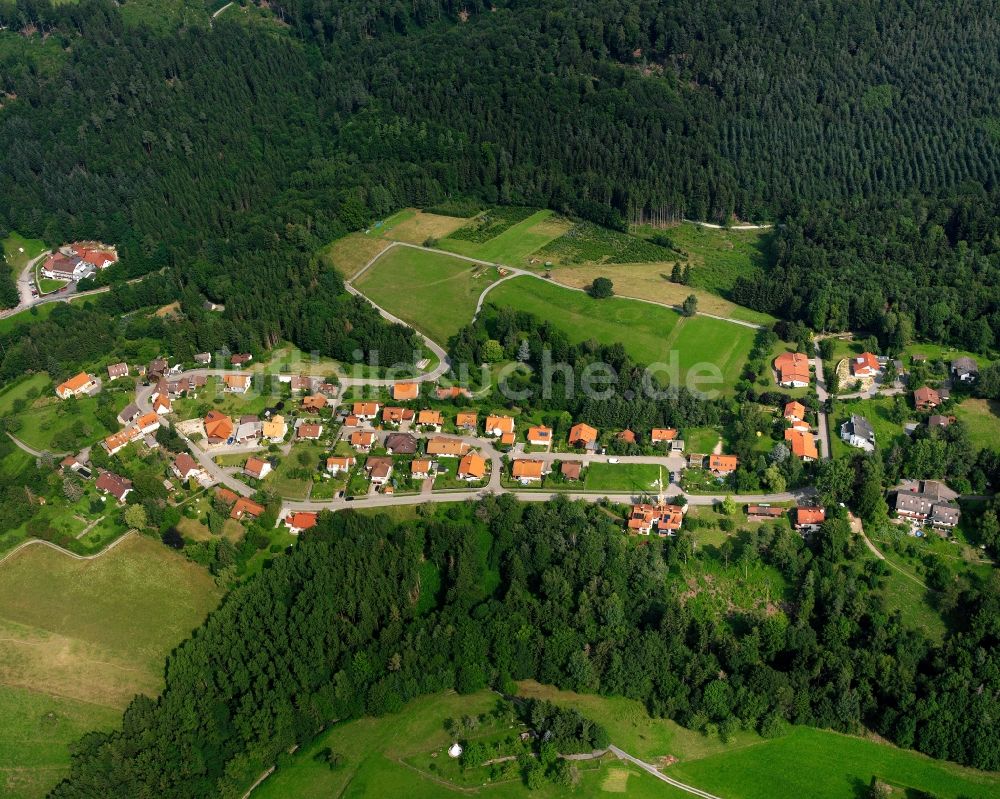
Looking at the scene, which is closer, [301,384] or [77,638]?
[77,638]

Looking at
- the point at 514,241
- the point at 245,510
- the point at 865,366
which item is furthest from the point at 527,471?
the point at 514,241

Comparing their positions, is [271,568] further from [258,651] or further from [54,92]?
[54,92]

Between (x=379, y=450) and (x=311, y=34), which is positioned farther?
(x=311, y=34)

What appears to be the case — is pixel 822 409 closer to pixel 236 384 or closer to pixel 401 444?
→ pixel 401 444

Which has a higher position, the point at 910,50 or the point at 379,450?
the point at 910,50

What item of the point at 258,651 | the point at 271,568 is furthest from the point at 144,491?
the point at 258,651
